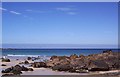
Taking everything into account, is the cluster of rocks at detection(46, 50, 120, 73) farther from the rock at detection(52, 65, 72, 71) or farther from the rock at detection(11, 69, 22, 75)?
the rock at detection(11, 69, 22, 75)

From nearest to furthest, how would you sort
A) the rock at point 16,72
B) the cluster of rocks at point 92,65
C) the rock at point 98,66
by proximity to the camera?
the rock at point 16,72 < the rock at point 98,66 < the cluster of rocks at point 92,65

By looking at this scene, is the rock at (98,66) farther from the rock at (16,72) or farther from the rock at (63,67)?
the rock at (16,72)

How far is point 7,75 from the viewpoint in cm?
1510

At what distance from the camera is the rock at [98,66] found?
17.5 metres

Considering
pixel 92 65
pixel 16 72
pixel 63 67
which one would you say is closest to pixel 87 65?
pixel 92 65

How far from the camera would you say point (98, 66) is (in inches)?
693

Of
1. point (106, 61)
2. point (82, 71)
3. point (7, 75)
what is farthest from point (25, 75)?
point (106, 61)

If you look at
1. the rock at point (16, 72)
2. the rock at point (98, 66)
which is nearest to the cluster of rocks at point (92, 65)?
the rock at point (98, 66)

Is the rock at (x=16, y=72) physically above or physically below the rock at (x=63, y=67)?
below

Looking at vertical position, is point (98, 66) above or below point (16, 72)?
above

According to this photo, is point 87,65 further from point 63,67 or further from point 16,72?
point 16,72

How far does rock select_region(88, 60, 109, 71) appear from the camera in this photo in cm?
1745

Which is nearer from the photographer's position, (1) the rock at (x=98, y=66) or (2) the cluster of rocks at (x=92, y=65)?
(1) the rock at (x=98, y=66)

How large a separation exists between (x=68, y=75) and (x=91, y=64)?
2876 mm
